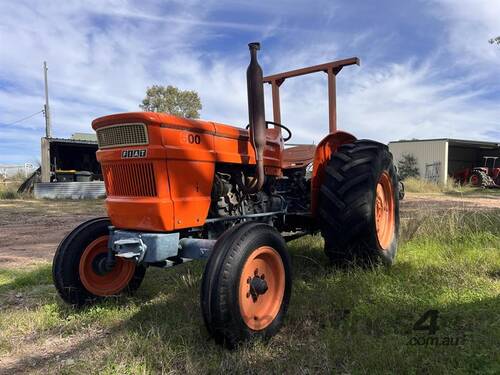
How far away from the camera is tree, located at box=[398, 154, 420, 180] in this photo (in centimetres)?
3023

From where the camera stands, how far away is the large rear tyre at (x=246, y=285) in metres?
2.92

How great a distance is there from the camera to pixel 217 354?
295 centimetres

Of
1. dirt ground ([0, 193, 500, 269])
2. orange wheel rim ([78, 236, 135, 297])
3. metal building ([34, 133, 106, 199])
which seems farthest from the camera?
metal building ([34, 133, 106, 199])

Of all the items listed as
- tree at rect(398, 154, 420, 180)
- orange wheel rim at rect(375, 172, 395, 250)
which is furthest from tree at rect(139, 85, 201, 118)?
orange wheel rim at rect(375, 172, 395, 250)

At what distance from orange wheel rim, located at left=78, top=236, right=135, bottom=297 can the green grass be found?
129 mm

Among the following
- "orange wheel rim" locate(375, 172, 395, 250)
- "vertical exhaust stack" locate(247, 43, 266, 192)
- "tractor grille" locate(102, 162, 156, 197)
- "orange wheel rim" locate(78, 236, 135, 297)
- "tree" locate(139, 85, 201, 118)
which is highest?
"tree" locate(139, 85, 201, 118)

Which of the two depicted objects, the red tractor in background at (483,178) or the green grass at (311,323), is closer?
the green grass at (311,323)

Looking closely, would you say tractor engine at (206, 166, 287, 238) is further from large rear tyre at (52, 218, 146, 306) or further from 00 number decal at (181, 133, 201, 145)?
large rear tyre at (52, 218, 146, 306)

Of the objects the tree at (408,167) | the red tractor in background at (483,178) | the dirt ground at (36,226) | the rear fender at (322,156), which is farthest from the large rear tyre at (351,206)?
the tree at (408,167)

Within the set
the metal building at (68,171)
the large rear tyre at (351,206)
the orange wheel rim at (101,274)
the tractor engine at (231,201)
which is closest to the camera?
the tractor engine at (231,201)

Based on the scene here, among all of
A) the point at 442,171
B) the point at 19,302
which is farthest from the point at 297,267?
the point at 442,171

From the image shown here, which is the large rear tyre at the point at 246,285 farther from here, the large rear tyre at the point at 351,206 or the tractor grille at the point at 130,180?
the large rear tyre at the point at 351,206

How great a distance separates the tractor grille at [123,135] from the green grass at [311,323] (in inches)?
51.4

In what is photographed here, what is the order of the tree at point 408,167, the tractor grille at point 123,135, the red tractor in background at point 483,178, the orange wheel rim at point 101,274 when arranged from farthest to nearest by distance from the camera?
the tree at point 408,167, the red tractor in background at point 483,178, the orange wheel rim at point 101,274, the tractor grille at point 123,135
